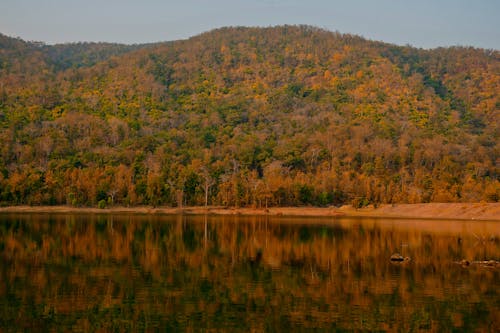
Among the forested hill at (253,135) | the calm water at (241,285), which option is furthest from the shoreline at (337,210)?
the calm water at (241,285)

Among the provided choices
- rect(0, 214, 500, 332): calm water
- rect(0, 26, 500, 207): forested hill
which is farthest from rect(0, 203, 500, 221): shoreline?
rect(0, 214, 500, 332): calm water

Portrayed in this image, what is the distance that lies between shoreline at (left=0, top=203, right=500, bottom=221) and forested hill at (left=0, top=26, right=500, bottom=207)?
1.96 metres

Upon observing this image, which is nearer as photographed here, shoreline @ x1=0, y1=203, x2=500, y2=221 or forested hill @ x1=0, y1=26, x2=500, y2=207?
shoreline @ x1=0, y1=203, x2=500, y2=221

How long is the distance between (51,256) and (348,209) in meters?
66.0

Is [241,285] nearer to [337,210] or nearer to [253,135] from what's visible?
[337,210]

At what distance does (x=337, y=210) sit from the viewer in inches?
3629

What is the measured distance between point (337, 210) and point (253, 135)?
45.9 meters

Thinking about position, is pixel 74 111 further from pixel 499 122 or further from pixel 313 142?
pixel 499 122

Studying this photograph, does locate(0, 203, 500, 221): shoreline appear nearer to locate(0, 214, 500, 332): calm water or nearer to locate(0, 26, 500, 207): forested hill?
locate(0, 26, 500, 207): forested hill

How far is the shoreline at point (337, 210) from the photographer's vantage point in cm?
7950

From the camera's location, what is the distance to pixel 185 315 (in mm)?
18500

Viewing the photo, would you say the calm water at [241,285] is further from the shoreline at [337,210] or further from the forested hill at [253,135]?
the forested hill at [253,135]

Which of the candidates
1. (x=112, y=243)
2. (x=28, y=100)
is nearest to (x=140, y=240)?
(x=112, y=243)

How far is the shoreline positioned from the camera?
7950 cm
